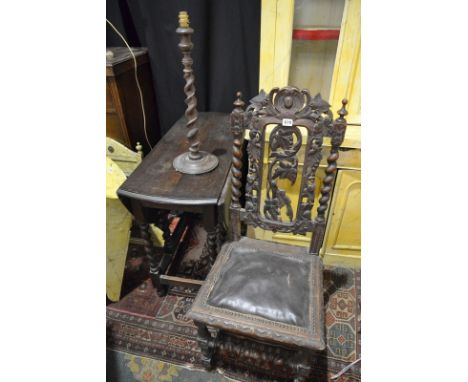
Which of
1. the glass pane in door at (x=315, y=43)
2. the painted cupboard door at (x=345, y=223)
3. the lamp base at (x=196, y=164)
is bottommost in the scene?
the painted cupboard door at (x=345, y=223)

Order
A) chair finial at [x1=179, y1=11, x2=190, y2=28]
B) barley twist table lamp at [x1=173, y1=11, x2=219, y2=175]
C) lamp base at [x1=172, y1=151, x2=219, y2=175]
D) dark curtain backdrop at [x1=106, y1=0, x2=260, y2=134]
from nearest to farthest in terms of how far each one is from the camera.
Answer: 1. chair finial at [x1=179, y1=11, x2=190, y2=28]
2. barley twist table lamp at [x1=173, y1=11, x2=219, y2=175]
3. lamp base at [x1=172, y1=151, x2=219, y2=175]
4. dark curtain backdrop at [x1=106, y1=0, x2=260, y2=134]

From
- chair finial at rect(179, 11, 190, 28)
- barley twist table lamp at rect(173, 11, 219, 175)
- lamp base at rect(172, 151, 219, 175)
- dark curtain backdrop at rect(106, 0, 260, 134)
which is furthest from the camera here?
dark curtain backdrop at rect(106, 0, 260, 134)

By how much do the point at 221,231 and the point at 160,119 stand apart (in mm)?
987

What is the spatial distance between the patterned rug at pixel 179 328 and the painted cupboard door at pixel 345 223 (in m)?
0.12

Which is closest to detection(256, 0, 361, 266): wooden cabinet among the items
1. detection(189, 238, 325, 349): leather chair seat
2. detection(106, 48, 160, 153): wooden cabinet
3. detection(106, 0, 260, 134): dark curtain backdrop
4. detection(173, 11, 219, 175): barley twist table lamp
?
detection(106, 0, 260, 134): dark curtain backdrop

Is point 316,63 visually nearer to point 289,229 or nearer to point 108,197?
point 289,229

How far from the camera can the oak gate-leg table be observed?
1243 mm

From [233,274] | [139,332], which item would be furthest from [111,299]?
[233,274]

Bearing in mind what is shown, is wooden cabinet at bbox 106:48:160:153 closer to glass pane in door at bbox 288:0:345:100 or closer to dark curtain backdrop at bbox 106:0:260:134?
dark curtain backdrop at bbox 106:0:260:134

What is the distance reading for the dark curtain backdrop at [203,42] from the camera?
1.56 metres

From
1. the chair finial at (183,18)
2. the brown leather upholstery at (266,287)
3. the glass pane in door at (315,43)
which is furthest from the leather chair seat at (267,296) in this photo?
the chair finial at (183,18)

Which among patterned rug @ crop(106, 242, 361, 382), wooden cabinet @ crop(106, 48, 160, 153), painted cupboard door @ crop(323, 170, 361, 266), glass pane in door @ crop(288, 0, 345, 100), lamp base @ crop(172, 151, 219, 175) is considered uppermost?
glass pane in door @ crop(288, 0, 345, 100)

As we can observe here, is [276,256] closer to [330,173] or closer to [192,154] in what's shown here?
[330,173]

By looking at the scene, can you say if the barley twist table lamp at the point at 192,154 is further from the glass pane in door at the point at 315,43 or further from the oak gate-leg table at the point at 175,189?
the glass pane in door at the point at 315,43
